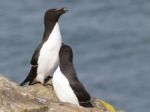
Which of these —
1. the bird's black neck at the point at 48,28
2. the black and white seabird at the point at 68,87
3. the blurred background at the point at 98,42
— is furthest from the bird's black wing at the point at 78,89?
the blurred background at the point at 98,42

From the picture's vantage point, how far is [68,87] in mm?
11711

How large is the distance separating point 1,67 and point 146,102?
504 cm

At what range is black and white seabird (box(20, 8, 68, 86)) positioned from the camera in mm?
12453

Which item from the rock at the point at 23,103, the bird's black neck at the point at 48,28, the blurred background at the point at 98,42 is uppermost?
the bird's black neck at the point at 48,28

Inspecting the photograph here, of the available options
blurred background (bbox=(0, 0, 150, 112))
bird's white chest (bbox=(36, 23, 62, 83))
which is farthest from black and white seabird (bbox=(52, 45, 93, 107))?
blurred background (bbox=(0, 0, 150, 112))

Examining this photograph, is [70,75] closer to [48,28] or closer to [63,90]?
[63,90]

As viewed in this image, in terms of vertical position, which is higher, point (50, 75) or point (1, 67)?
point (50, 75)

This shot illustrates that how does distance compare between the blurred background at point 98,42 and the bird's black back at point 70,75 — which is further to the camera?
the blurred background at point 98,42

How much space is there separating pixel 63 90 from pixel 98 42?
55.4ft

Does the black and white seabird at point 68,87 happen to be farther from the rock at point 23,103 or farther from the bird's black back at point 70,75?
the rock at point 23,103

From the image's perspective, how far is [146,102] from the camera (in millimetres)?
23922

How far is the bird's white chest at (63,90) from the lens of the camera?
38.4 ft

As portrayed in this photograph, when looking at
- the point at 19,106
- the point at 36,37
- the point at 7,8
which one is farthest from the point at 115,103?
the point at 19,106

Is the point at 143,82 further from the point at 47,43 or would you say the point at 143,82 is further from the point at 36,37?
the point at 47,43
